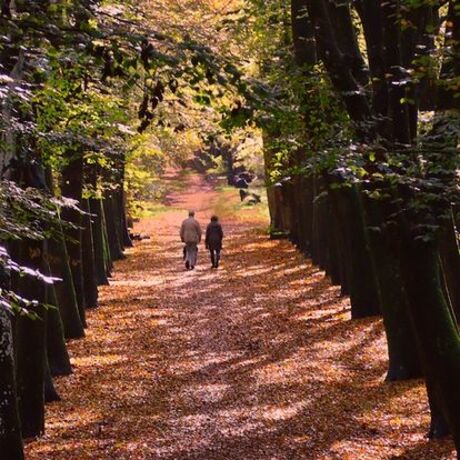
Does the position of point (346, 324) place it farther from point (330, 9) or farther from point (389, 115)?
point (389, 115)

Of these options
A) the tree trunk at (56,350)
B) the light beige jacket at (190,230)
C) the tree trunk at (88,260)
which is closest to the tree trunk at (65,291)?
the tree trunk at (56,350)

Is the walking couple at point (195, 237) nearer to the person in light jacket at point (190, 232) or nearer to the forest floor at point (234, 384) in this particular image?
the person in light jacket at point (190, 232)

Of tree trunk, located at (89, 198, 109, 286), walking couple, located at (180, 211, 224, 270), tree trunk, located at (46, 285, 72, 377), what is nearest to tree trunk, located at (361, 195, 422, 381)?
tree trunk, located at (46, 285, 72, 377)

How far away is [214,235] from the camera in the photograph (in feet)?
95.7

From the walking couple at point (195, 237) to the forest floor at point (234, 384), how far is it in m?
2.71

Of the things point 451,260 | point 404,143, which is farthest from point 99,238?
point 404,143

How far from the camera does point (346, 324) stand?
17688 mm

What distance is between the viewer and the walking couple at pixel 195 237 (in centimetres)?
2833

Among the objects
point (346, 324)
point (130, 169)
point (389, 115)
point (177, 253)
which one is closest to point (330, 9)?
point (389, 115)

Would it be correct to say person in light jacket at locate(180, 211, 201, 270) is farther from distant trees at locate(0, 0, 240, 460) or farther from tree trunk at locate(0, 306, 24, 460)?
tree trunk at locate(0, 306, 24, 460)

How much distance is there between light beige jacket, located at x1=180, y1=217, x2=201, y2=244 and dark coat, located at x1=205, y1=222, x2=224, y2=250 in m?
0.64

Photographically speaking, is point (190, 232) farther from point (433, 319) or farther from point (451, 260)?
point (433, 319)

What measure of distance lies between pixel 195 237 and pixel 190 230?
36 cm

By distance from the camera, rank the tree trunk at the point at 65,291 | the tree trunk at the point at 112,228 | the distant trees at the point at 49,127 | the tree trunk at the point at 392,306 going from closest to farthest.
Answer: the distant trees at the point at 49,127 → the tree trunk at the point at 392,306 → the tree trunk at the point at 65,291 → the tree trunk at the point at 112,228
